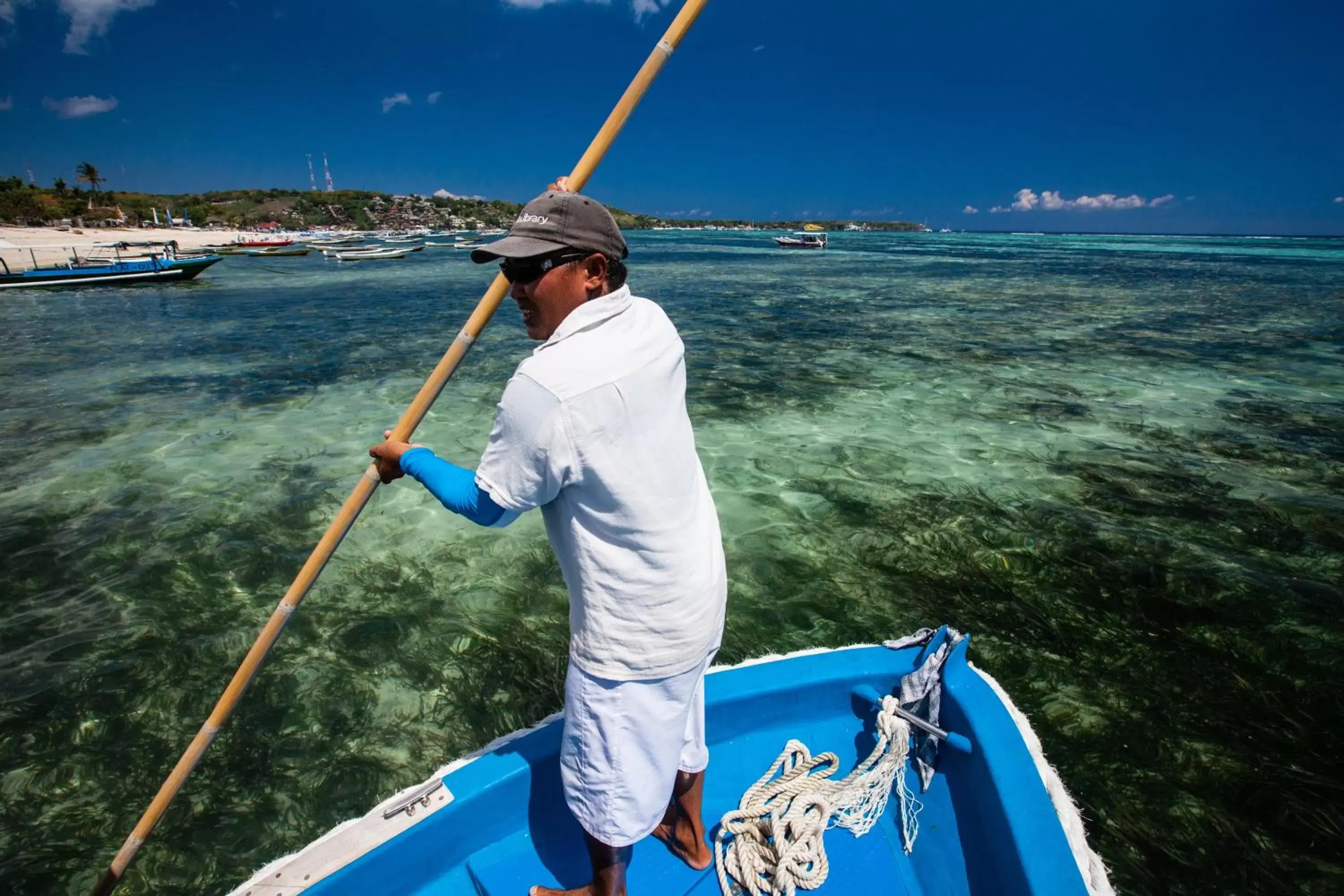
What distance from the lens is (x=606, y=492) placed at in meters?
1.53

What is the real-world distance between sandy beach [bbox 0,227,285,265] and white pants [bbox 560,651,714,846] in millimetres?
49632

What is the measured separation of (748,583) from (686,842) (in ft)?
10.5

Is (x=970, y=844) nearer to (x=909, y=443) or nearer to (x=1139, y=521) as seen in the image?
(x=1139, y=521)

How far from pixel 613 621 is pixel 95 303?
31.6m

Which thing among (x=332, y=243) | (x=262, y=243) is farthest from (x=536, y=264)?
(x=332, y=243)

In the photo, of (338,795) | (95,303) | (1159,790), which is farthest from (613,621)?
(95,303)

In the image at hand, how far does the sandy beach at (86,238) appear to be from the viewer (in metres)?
40.9

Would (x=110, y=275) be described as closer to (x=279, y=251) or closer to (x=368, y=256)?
(x=368, y=256)

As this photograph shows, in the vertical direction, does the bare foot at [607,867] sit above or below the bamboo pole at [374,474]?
below

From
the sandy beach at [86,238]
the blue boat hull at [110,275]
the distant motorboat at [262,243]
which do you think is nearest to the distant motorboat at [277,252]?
the distant motorboat at [262,243]

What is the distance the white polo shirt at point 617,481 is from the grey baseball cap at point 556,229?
0.49 ft

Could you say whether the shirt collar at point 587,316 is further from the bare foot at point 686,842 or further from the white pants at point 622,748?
the bare foot at point 686,842

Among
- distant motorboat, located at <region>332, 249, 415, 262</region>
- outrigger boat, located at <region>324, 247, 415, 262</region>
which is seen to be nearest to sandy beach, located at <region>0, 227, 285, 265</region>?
outrigger boat, located at <region>324, 247, 415, 262</region>

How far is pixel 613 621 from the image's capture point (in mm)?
1685
